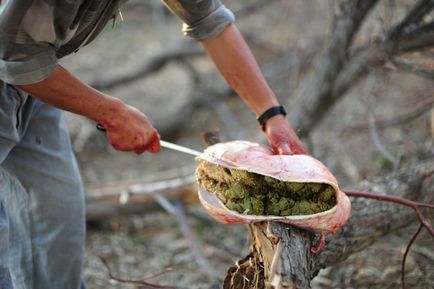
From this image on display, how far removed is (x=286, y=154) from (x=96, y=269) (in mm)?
1574

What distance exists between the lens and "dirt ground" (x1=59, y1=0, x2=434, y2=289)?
310 cm

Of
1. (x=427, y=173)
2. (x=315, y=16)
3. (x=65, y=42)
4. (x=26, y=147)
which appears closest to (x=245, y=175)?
(x=65, y=42)

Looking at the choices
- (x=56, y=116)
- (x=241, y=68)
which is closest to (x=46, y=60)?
(x=56, y=116)

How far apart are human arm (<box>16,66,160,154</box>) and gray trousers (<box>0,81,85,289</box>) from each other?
364 millimetres

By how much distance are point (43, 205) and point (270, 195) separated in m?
0.86

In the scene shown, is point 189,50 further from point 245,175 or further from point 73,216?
point 245,175

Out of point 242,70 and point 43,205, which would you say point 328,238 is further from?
point 43,205

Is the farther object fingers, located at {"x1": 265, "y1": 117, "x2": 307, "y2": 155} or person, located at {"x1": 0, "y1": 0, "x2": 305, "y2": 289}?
fingers, located at {"x1": 265, "y1": 117, "x2": 307, "y2": 155}

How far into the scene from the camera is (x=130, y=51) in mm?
7262

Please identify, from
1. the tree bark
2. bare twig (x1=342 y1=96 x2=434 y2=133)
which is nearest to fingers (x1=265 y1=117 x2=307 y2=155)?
the tree bark

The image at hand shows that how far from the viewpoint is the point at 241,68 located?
93.0 inches

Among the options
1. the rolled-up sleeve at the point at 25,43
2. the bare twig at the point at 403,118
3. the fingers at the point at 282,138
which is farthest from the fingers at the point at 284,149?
the bare twig at the point at 403,118

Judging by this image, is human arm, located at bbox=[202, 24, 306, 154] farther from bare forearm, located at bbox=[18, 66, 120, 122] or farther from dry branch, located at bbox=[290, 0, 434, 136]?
dry branch, located at bbox=[290, 0, 434, 136]

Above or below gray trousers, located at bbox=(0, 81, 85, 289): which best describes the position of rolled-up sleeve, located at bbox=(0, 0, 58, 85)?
above
